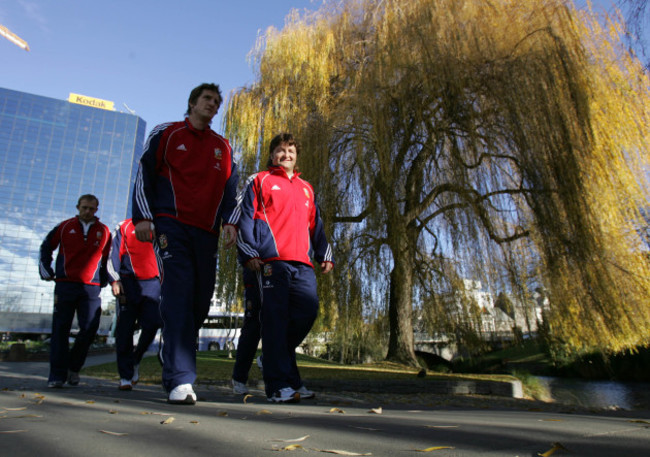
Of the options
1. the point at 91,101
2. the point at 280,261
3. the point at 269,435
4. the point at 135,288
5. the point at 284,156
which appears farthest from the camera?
the point at 91,101

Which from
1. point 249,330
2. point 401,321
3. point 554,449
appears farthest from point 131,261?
point 401,321

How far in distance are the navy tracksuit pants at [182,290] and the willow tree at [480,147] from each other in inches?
210

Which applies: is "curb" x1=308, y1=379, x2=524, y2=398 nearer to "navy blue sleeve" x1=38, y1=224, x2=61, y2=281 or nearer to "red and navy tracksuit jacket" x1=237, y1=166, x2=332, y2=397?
"red and navy tracksuit jacket" x1=237, y1=166, x2=332, y2=397

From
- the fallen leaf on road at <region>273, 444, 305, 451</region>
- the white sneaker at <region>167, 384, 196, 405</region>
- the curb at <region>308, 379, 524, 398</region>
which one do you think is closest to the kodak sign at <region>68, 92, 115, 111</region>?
the curb at <region>308, 379, 524, 398</region>

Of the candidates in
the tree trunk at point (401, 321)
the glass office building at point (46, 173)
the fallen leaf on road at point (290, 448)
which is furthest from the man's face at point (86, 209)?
the glass office building at point (46, 173)

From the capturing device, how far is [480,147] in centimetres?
813

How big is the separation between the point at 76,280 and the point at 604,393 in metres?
13.0

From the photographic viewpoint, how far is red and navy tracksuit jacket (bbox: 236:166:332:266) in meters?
3.65

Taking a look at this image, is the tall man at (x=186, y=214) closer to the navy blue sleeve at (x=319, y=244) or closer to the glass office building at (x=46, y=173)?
the navy blue sleeve at (x=319, y=244)

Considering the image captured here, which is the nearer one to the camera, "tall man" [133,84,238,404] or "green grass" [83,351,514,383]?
"tall man" [133,84,238,404]

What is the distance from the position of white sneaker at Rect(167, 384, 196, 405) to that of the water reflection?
9.08 meters

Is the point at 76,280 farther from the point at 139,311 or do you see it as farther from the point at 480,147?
the point at 480,147

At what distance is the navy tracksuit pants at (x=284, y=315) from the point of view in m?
3.38

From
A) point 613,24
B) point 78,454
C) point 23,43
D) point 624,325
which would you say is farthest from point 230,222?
point 23,43
